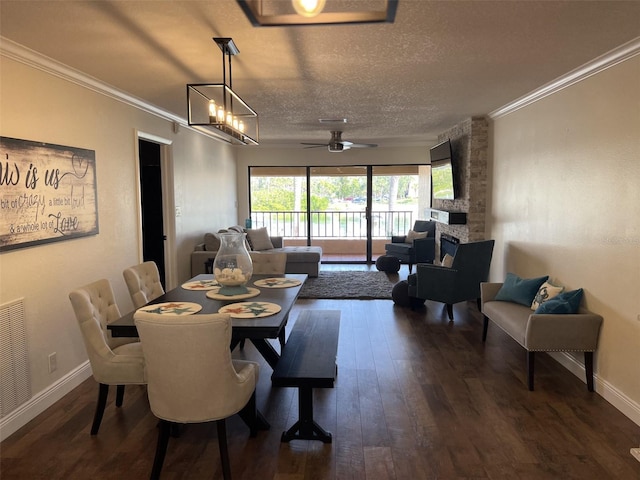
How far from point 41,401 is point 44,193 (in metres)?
1.46

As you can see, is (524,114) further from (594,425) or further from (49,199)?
(49,199)

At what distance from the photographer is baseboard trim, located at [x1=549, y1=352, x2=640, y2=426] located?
2.96 m

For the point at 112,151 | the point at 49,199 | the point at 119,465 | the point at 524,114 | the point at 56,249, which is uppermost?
the point at 524,114

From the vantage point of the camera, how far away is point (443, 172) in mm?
7125

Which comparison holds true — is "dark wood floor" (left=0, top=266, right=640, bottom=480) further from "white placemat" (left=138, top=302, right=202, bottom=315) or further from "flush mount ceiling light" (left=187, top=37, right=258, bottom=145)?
"flush mount ceiling light" (left=187, top=37, right=258, bottom=145)

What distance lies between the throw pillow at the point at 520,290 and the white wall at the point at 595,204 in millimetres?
167

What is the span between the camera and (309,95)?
14.6 feet

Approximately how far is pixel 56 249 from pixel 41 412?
3.79ft

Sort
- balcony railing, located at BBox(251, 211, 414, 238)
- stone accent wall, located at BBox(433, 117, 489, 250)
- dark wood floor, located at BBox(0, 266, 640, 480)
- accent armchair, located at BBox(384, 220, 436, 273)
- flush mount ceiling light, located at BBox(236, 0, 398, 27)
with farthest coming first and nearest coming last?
balcony railing, located at BBox(251, 211, 414, 238), accent armchair, located at BBox(384, 220, 436, 273), stone accent wall, located at BBox(433, 117, 489, 250), dark wood floor, located at BBox(0, 266, 640, 480), flush mount ceiling light, located at BBox(236, 0, 398, 27)

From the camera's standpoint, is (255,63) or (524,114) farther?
(524,114)

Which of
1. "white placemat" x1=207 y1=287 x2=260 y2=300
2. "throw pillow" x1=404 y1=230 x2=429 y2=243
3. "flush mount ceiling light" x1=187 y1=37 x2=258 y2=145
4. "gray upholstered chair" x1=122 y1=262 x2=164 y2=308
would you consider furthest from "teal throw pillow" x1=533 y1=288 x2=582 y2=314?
"throw pillow" x1=404 y1=230 x2=429 y2=243

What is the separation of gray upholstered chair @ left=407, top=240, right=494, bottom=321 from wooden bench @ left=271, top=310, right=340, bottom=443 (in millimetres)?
2228

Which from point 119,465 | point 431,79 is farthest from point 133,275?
point 431,79

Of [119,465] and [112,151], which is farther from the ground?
[112,151]
